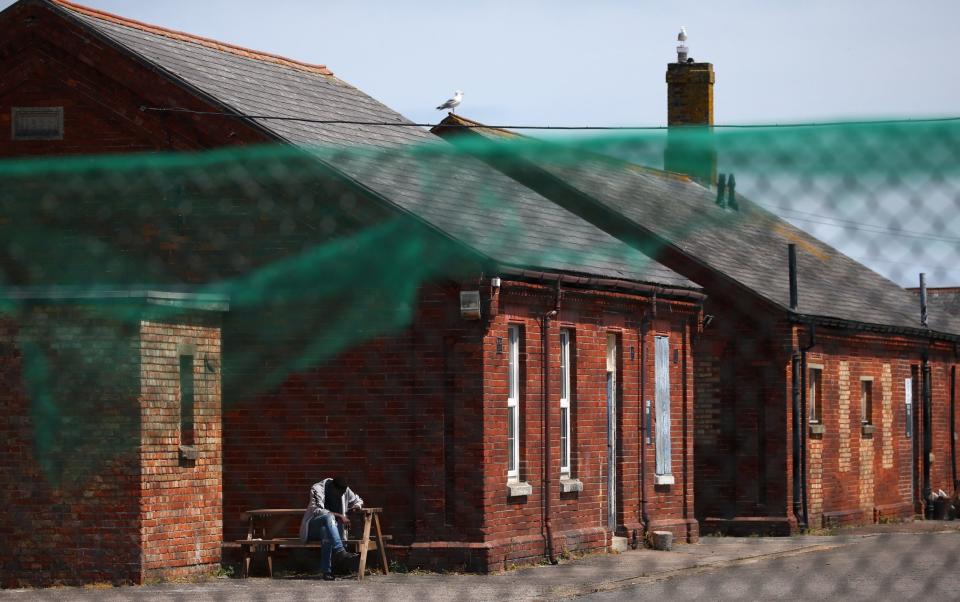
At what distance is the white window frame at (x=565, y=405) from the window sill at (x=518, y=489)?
1.28m

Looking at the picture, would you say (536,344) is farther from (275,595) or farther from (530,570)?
(275,595)

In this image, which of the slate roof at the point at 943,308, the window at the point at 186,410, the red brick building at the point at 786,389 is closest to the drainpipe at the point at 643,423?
the red brick building at the point at 786,389

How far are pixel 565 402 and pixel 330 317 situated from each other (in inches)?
152

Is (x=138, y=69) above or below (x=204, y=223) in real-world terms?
above

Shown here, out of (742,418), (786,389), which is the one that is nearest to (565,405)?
(742,418)

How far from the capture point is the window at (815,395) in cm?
2505

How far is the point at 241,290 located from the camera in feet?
55.0

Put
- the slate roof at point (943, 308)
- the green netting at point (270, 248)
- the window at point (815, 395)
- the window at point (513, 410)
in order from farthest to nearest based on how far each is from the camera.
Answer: the slate roof at point (943, 308), the window at point (815, 395), the window at point (513, 410), the green netting at point (270, 248)

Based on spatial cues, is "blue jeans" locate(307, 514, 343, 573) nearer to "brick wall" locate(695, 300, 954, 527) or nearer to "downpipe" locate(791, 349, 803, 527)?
"brick wall" locate(695, 300, 954, 527)

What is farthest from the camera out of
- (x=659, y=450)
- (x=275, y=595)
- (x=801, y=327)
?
(x=801, y=327)

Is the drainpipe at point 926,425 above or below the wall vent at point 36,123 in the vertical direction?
below

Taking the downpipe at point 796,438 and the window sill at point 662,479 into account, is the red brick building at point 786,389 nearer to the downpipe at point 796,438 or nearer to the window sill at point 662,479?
the downpipe at point 796,438

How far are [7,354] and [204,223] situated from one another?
2.55 m

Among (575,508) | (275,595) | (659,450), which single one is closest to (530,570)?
(575,508)
